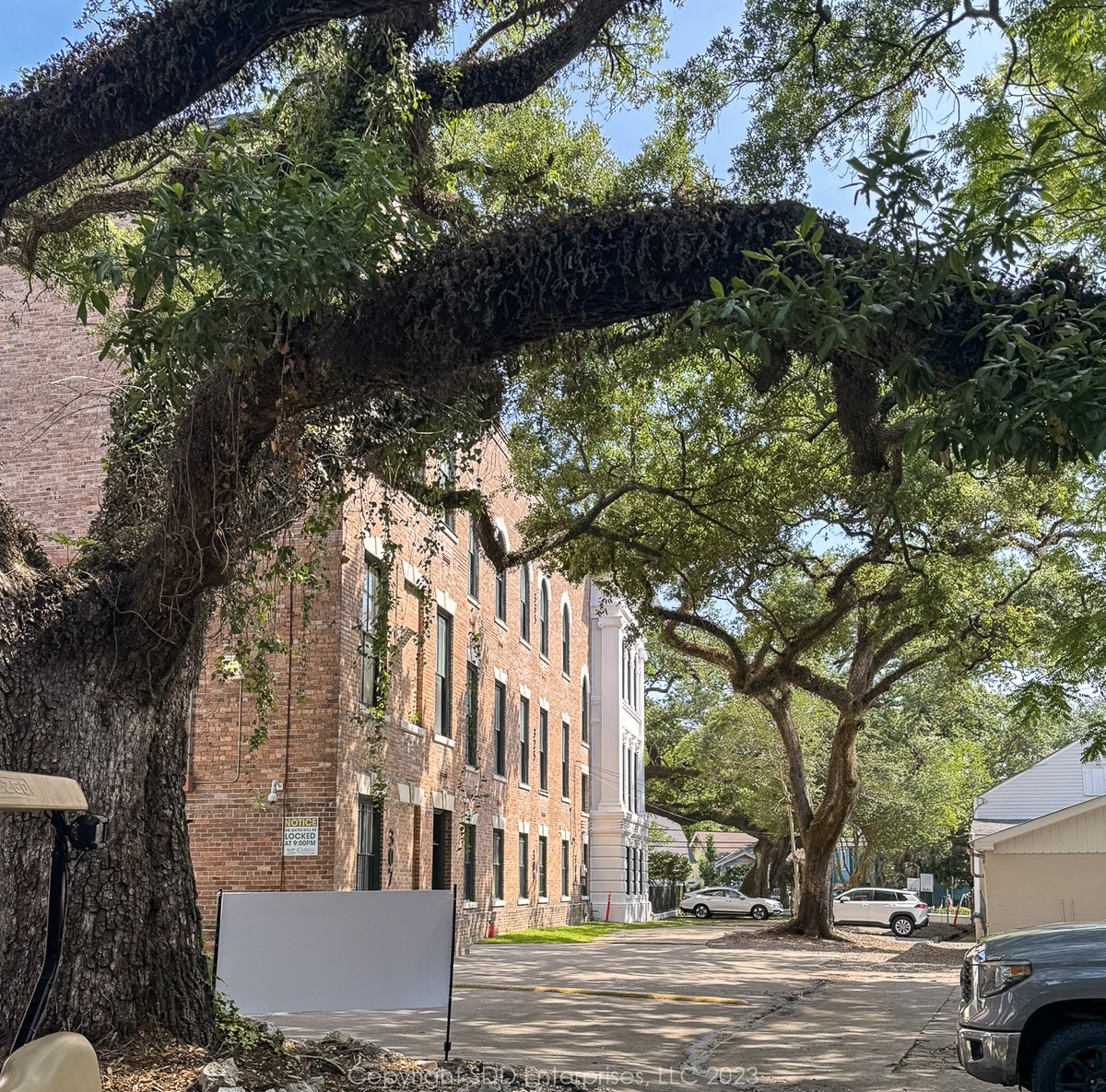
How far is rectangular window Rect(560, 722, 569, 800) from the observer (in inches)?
1412

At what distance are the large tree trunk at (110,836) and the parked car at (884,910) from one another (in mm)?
34966

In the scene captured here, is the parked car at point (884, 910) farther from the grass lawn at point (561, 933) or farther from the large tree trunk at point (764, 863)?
the large tree trunk at point (764, 863)

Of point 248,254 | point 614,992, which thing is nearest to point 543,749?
point 614,992

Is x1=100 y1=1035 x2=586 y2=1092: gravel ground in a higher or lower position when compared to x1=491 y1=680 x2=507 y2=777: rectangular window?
lower

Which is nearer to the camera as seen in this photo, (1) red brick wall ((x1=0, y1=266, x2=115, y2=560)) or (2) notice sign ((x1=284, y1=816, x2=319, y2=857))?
(2) notice sign ((x1=284, y1=816, x2=319, y2=857))

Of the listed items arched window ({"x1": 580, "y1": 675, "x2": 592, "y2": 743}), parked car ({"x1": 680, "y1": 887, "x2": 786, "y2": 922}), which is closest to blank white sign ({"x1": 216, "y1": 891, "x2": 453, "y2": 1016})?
arched window ({"x1": 580, "y1": 675, "x2": 592, "y2": 743})

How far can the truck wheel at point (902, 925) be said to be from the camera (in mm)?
39416

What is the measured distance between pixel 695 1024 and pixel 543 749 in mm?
20285

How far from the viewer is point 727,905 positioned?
5097 cm

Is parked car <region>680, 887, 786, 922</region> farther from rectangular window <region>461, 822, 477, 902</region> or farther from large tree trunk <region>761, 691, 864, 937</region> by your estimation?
rectangular window <region>461, 822, 477, 902</region>

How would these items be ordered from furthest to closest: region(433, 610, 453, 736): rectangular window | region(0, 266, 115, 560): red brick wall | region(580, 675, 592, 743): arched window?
region(580, 675, 592, 743): arched window → region(433, 610, 453, 736): rectangular window → region(0, 266, 115, 560): red brick wall

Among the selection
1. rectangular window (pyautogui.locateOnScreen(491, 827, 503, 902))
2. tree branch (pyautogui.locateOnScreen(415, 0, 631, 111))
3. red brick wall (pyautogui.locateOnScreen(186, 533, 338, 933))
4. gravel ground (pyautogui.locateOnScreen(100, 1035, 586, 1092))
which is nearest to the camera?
gravel ground (pyautogui.locateOnScreen(100, 1035, 586, 1092))

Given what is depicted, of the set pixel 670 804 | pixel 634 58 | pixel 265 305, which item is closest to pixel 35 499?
pixel 634 58

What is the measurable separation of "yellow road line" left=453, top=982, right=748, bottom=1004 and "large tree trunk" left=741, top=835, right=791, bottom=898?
1555 inches
